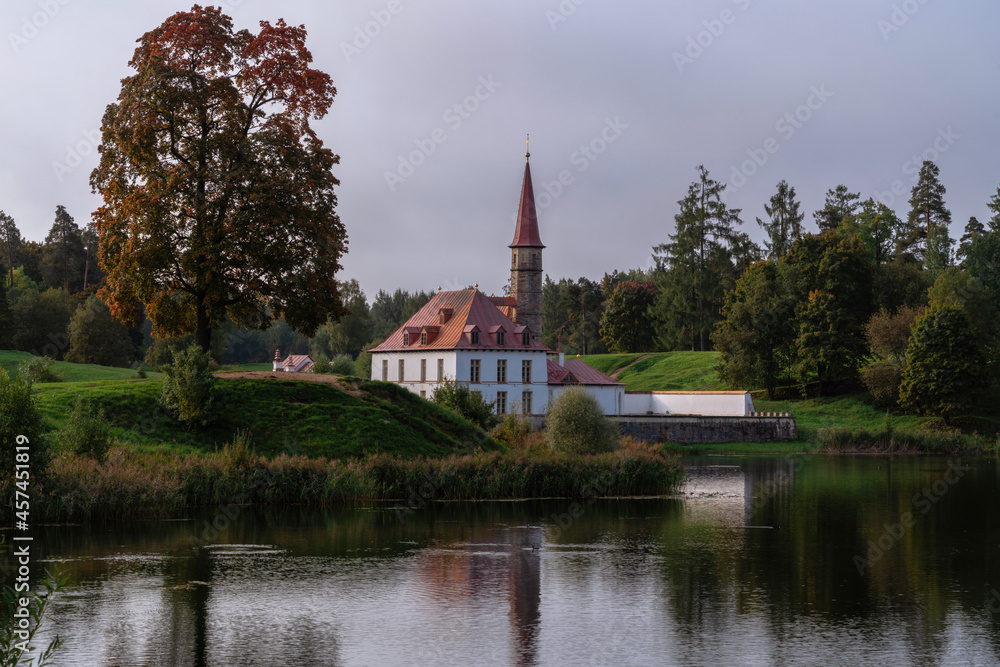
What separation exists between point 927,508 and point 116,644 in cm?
2654

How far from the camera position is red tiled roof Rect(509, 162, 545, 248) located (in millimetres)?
80125

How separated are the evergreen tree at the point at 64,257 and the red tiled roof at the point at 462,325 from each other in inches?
1927

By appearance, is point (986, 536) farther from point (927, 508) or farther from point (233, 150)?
point (233, 150)

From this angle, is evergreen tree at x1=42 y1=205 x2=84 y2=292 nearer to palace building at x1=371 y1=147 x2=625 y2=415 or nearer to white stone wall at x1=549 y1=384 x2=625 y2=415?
palace building at x1=371 y1=147 x2=625 y2=415

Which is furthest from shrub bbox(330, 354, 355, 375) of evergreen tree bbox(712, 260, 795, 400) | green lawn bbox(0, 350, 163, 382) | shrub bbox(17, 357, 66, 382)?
shrub bbox(17, 357, 66, 382)

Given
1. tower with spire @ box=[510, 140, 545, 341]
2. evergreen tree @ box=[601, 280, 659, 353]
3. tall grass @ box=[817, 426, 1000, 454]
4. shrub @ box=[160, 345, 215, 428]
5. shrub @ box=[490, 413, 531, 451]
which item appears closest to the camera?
shrub @ box=[160, 345, 215, 428]

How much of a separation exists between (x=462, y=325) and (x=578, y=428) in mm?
31698

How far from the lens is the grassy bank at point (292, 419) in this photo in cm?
3612

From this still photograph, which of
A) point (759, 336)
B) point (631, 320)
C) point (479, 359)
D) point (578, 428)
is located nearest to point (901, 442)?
point (759, 336)

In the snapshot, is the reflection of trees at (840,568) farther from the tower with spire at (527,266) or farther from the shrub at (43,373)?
the tower with spire at (527,266)

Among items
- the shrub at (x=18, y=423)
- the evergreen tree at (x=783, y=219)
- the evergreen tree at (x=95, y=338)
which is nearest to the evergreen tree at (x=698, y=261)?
the evergreen tree at (x=783, y=219)

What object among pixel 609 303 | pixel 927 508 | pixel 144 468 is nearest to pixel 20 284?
pixel 609 303

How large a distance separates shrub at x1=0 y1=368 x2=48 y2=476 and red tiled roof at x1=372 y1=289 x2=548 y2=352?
140 feet

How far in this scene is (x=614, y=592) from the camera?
17.8m
